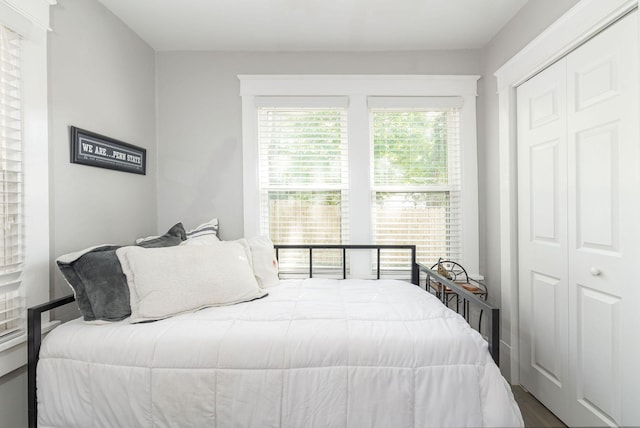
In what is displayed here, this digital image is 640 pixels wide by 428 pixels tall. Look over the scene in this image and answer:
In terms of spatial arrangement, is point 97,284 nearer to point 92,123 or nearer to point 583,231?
point 92,123

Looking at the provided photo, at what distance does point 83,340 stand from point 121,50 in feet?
5.89

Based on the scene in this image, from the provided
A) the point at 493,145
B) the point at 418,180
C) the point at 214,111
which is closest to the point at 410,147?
the point at 418,180

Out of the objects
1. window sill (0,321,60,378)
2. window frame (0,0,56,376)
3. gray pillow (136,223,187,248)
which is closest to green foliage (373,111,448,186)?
gray pillow (136,223,187,248)

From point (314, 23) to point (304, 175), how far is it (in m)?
1.02

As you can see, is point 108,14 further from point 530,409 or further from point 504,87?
point 530,409

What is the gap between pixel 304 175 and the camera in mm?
2547

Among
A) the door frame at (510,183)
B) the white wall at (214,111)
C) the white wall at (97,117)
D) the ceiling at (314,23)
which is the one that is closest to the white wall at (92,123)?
the white wall at (97,117)

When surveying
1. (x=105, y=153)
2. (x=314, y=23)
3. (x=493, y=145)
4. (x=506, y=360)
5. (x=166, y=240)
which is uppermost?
(x=314, y=23)

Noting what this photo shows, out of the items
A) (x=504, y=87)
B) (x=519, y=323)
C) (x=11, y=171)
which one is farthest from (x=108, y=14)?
(x=519, y=323)

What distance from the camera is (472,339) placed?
128 centimetres

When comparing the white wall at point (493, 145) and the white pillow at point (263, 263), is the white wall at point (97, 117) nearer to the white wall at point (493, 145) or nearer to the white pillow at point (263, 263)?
the white pillow at point (263, 263)

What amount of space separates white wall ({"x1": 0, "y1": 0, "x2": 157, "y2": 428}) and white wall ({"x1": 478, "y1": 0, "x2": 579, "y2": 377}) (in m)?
2.49

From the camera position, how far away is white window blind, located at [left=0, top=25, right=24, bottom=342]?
1396 mm

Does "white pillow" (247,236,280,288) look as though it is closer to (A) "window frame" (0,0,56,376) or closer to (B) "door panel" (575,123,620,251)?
(A) "window frame" (0,0,56,376)
